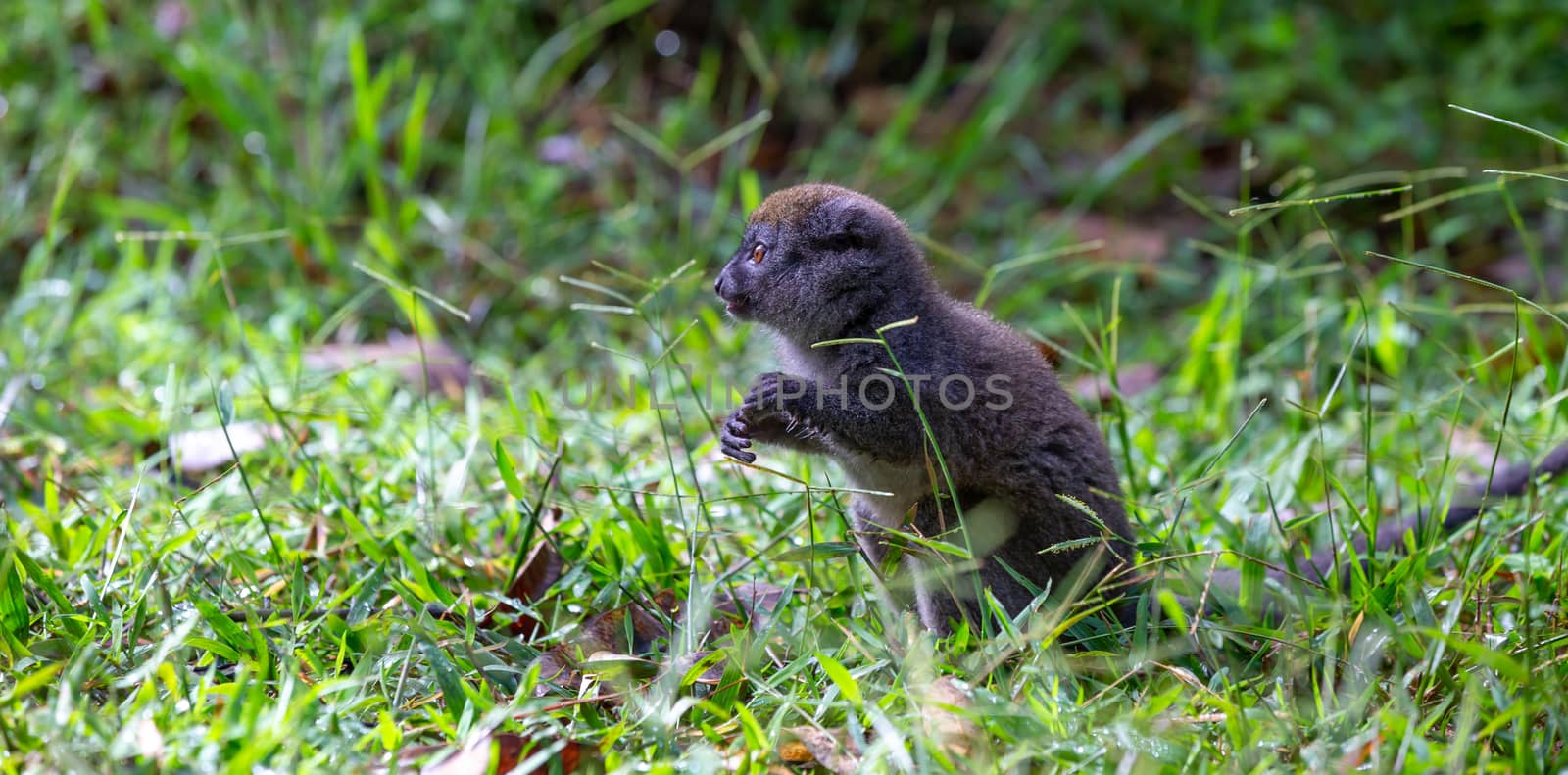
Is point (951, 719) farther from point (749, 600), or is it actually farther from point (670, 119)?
point (670, 119)

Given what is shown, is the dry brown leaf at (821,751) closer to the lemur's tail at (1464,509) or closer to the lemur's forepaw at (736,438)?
the lemur's forepaw at (736,438)

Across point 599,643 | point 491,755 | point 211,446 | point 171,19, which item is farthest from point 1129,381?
point 171,19

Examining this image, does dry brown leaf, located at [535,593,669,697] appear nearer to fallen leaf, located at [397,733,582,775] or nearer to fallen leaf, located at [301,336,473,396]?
fallen leaf, located at [397,733,582,775]

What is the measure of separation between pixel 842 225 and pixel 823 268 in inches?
5.2

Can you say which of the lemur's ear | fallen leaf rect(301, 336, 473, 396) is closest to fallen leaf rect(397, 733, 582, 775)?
the lemur's ear

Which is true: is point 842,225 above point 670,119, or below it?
above

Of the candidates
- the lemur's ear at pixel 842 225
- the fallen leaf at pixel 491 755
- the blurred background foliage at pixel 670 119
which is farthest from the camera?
the blurred background foliage at pixel 670 119

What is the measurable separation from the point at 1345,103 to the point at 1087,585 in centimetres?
534

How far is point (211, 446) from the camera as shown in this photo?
168 inches

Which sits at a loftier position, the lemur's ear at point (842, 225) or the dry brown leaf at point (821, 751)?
the lemur's ear at point (842, 225)

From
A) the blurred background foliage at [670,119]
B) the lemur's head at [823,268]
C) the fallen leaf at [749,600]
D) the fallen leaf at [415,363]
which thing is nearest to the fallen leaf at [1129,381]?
the blurred background foliage at [670,119]

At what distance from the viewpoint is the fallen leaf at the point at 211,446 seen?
4207mm

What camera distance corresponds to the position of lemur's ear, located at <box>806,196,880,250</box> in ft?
12.0

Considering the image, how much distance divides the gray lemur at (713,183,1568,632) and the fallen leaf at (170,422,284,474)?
1772mm
